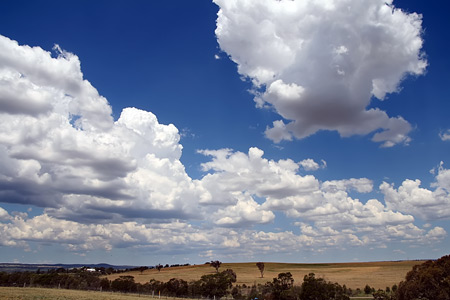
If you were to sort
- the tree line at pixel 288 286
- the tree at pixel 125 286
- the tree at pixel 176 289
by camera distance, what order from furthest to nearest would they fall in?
the tree at pixel 125 286 < the tree at pixel 176 289 < the tree line at pixel 288 286

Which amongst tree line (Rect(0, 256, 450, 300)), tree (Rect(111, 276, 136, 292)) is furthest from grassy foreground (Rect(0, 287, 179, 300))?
tree (Rect(111, 276, 136, 292))

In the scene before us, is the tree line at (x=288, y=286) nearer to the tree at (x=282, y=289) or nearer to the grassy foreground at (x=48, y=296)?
the tree at (x=282, y=289)

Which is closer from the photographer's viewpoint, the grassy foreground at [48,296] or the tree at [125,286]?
the grassy foreground at [48,296]

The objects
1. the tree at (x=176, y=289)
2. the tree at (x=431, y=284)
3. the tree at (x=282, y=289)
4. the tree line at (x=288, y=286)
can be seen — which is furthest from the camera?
the tree at (x=176, y=289)

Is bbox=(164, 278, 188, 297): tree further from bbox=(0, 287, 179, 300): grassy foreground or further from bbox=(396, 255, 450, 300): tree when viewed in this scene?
bbox=(396, 255, 450, 300): tree

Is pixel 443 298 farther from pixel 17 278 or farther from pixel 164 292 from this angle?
pixel 17 278

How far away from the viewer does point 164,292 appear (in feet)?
281

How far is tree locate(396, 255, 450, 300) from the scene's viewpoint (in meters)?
42.3

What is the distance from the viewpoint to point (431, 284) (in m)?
43.5

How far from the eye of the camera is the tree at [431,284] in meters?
42.3

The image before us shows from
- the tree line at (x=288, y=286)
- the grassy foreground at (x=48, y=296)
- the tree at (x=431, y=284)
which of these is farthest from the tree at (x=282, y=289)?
the grassy foreground at (x=48, y=296)

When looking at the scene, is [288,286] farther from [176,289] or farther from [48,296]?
[48,296]

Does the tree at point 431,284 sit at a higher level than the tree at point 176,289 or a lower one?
higher

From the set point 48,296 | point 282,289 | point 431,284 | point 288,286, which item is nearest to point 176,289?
point 282,289
